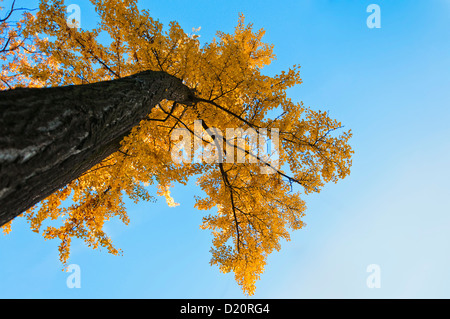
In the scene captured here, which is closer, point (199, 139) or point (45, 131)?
point (45, 131)

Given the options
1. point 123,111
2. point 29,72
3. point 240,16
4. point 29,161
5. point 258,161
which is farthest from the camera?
point 240,16

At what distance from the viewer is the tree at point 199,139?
3797 mm

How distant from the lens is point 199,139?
559 cm

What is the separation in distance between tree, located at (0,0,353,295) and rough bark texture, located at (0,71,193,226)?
Answer: 24.8 inches

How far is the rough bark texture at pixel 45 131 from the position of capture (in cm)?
125

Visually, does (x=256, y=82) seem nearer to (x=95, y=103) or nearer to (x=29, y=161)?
(x=95, y=103)

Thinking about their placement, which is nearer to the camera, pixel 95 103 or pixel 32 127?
pixel 32 127

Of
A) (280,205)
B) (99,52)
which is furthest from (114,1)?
(280,205)

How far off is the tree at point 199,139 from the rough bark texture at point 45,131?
2.07 ft

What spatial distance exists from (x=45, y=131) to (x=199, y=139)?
4.23 metres

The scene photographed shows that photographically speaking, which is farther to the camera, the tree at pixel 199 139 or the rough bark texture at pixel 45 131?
the tree at pixel 199 139

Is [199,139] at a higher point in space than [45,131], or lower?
higher

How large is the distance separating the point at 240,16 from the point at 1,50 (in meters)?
6.92

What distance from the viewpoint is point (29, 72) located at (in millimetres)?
4156
